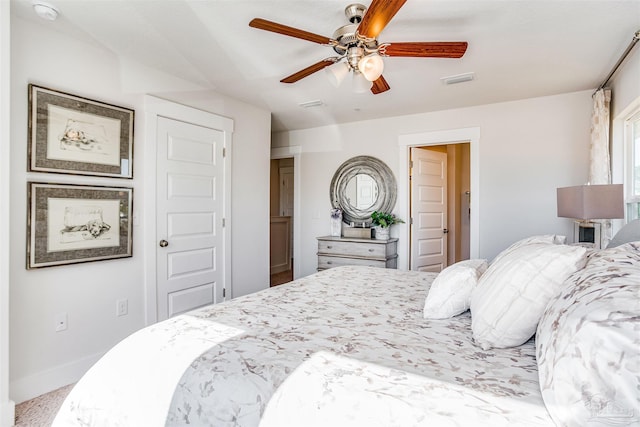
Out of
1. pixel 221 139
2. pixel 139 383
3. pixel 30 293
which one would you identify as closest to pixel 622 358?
pixel 139 383

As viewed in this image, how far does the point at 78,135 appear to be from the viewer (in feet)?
8.22

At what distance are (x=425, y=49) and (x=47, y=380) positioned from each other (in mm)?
3209

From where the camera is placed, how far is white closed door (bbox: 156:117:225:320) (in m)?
3.12

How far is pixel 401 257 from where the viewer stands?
4516mm

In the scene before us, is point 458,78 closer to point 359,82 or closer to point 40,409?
point 359,82

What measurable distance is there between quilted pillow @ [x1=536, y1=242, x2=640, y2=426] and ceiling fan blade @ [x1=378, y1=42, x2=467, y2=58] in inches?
57.5

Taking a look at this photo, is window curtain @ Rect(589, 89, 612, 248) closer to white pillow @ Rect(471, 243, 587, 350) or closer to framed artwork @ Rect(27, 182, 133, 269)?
white pillow @ Rect(471, 243, 587, 350)

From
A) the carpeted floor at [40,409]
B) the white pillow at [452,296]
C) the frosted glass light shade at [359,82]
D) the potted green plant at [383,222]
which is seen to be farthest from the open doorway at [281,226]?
the white pillow at [452,296]

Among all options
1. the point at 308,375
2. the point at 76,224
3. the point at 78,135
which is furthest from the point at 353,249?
the point at 308,375

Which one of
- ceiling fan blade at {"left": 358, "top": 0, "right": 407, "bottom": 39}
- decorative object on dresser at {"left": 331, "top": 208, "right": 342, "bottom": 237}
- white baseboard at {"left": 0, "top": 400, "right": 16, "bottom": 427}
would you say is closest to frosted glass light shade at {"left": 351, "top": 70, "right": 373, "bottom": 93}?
ceiling fan blade at {"left": 358, "top": 0, "right": 407, "bottom": 39}

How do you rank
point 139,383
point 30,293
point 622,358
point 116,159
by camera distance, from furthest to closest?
point 116,159, point 30,293, point 139,383, point 622,358

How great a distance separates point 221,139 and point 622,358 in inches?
141

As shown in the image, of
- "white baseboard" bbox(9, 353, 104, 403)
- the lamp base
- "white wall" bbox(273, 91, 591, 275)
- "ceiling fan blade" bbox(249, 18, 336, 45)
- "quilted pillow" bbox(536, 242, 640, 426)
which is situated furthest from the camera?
"white wall" bbox(273, 91, 591, 275)

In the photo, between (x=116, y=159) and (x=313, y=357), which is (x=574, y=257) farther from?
(x=116, y=159)
